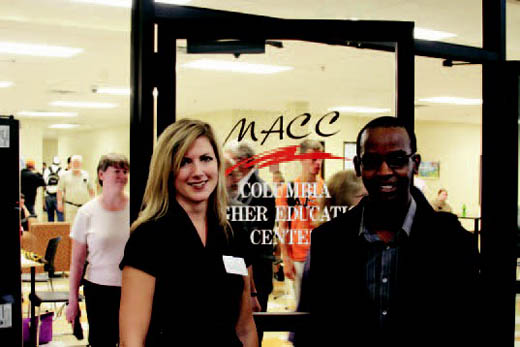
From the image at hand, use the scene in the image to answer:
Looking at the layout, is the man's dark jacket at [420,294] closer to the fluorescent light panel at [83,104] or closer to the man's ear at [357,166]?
the man's ear at [357,166]

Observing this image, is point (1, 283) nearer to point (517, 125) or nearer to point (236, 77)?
point (517, 125)

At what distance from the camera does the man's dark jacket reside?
1858 mm

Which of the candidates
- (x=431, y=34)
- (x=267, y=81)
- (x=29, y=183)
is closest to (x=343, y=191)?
(x=267, y=81)

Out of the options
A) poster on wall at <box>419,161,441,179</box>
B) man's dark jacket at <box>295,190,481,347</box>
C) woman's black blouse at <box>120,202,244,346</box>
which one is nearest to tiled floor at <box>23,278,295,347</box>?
woman's black blouse at <box>120,202,244,346</box>

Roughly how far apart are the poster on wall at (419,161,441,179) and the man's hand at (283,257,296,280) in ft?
52.0

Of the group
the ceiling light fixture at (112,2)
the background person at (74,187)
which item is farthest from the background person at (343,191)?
the background person at (74,187)

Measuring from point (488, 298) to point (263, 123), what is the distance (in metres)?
1.85

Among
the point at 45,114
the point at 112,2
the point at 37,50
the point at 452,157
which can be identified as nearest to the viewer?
the point at 112,2

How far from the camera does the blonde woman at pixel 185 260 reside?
1.90 m

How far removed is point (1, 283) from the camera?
3.27m

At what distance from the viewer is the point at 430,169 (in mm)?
18156

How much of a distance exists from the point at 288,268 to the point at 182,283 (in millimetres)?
936

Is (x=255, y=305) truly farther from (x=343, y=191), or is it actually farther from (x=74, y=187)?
(x=74, y=187)

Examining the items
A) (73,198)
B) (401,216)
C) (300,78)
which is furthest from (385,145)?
(73,198)
